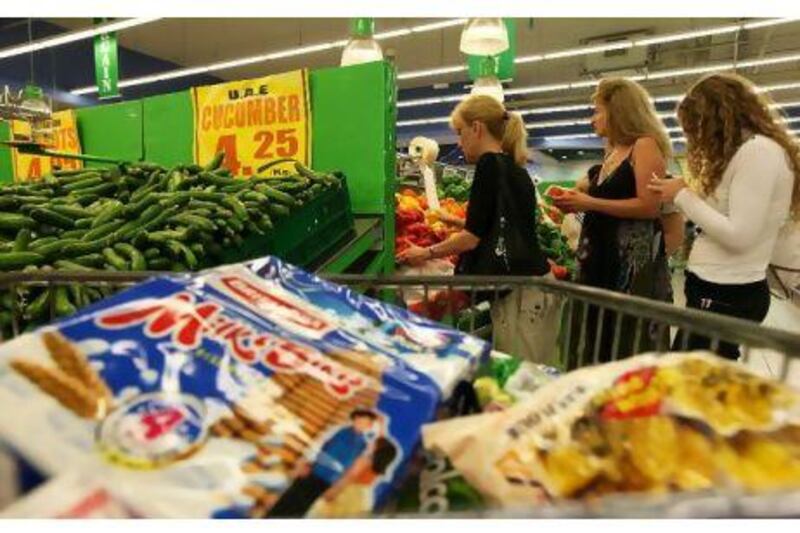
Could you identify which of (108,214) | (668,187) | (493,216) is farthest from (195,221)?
(668,187)

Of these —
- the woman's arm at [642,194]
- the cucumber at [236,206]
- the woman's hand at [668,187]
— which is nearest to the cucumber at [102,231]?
the cucumber at [236,206]

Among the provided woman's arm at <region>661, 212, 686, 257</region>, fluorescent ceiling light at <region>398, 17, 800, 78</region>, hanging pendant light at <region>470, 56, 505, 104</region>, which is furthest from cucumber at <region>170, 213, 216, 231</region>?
fluorescent ceiling light at <region>398, 17, 800, 78</region>

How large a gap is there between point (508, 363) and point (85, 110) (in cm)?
409

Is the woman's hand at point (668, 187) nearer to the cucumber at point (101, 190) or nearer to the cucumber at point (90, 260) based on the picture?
the cucumber at point (90, 260)

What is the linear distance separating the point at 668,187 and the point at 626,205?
220 mm

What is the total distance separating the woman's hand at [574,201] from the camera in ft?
7.95

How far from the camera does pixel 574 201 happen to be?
7.99ft

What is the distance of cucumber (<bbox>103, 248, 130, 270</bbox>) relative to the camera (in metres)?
1.76

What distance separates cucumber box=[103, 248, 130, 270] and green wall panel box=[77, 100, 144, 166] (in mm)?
2181

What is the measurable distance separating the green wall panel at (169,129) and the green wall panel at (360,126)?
913 millimetres

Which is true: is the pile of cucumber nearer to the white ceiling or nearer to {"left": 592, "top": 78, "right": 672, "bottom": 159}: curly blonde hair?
{"left": 592, "top": 78, "right": 672, "bottom": 159}: curly blonde hair

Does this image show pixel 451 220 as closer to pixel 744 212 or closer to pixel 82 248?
pixel 744 212

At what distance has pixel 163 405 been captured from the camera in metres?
0.69

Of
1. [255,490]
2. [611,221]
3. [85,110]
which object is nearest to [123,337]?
[255,490]
